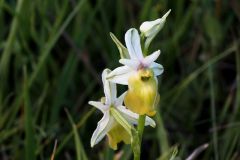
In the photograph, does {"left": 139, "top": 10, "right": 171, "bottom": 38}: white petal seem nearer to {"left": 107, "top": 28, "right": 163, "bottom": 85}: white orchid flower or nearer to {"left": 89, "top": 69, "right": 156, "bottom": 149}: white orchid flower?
{"left": 107, "top": 28, "right": 163, "bottom": 85}: white orchid flower

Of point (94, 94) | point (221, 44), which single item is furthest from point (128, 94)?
point (221, 44)

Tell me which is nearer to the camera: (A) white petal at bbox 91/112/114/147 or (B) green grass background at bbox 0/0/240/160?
(A) white petal at bbox 91/112/114/147

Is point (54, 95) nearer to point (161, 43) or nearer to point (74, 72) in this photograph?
point (74, 72)

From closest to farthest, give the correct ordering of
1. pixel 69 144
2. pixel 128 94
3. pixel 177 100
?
1. pixel 128 94
2. pixel 69 144
3. pixel 177 100

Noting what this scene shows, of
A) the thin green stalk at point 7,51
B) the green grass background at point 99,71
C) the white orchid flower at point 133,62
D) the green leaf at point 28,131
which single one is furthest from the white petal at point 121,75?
the thin green stalk at point 7,51

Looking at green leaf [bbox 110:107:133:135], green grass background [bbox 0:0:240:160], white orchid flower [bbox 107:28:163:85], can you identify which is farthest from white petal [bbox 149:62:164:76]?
green grass background [bbox 0:0:240:160]

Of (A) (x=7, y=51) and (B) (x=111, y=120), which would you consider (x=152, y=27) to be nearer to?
(B) (x=111, y=120)

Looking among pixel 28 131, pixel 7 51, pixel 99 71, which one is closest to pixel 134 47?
pixel 28 131
